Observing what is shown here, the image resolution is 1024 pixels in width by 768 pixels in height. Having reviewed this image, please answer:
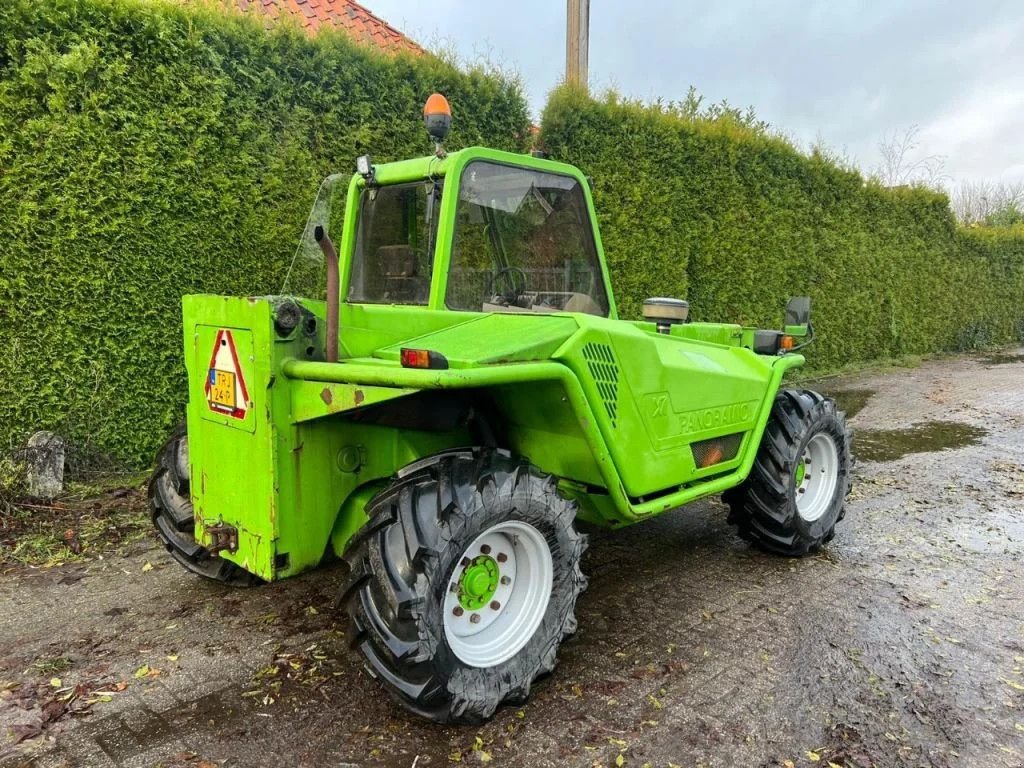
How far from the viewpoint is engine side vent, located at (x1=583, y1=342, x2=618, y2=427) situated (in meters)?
2.80

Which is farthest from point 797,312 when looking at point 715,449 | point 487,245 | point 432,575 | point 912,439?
point 912,439

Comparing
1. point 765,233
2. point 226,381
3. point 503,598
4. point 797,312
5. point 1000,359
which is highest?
point 765,233

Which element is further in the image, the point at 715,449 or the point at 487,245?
the point at 715,449

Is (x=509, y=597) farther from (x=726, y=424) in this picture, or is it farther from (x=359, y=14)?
(x=359, y=14)

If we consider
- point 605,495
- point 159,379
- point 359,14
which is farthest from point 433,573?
point 359,14

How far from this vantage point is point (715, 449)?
359cm

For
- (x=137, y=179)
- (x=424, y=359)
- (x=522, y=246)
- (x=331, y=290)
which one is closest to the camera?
(x=424, y=359)

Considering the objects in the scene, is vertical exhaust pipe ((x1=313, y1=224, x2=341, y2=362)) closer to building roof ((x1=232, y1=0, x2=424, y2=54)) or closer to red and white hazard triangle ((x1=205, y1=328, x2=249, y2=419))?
red and white hazard triangle ((x1=205, y1=328, x2=249, y2=419))

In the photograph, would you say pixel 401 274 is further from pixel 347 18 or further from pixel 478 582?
pixel 347 18

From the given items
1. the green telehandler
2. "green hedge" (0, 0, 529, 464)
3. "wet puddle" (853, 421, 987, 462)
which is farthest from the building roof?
"wet puddle" (853, 421, 987, 462)

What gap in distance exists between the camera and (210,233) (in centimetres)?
563

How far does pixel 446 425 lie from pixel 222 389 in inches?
33.8

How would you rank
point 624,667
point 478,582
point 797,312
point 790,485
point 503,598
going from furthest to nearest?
point 797,312 < point 790,485 < point 624,667 < point 503,598 < point 478,582

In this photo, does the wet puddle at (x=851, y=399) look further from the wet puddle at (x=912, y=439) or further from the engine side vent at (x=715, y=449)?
the engine side vent at (x=715, y=449)
